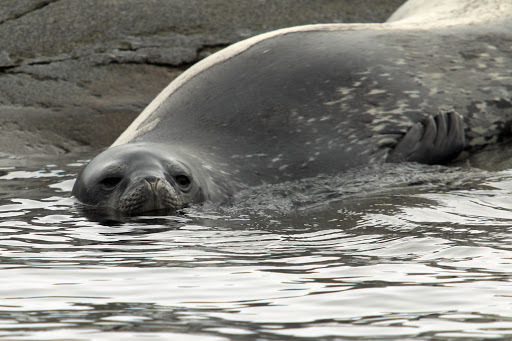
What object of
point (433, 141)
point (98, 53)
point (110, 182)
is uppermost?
point (98, 53)

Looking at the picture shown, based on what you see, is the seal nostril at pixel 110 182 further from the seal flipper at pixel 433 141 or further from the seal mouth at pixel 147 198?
the seal flipper at pixel 433 141

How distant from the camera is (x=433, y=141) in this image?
5.45 m

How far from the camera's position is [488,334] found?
2.01 m

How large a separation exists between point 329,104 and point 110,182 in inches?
62.3

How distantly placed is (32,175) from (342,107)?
6.98 feet

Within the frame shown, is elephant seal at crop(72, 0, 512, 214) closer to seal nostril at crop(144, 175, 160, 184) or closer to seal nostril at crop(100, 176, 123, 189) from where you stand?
seal nostril at crop(100, 176, 123, 189)

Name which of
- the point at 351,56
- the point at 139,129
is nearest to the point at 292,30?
the point at 351,56

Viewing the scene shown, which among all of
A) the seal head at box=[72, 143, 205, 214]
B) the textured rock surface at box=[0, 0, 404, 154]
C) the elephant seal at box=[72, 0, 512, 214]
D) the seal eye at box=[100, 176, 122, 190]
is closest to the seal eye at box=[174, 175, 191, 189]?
the seal head at box=[72, 143, 205, 214]

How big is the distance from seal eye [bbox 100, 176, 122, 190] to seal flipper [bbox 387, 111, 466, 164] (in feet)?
5.76

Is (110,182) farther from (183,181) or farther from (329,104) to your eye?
(329,104)

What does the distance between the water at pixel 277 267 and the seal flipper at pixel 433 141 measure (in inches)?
25.2

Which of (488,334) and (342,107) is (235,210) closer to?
(342,107)

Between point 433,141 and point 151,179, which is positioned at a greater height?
point 151,179

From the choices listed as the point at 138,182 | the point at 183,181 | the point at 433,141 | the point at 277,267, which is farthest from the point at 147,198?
the point at 433,141
